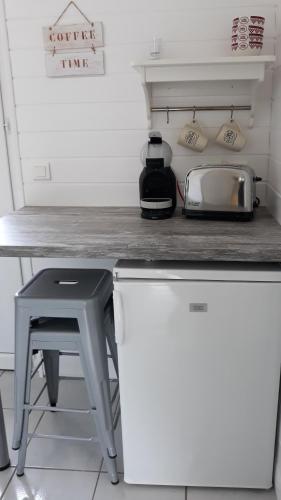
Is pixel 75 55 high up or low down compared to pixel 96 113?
up

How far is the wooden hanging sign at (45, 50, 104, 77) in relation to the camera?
2047 millimetres

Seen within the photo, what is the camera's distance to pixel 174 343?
5.19 feet

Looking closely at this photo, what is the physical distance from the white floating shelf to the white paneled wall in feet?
0.62

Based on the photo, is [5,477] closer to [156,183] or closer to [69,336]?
[69,336]

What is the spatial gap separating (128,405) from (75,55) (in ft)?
4.96

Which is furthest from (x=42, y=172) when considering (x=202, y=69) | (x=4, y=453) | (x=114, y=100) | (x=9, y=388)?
(x=4, y=453)

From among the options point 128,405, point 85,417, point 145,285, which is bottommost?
point 85,417

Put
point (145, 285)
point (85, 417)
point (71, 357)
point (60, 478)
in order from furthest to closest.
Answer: point (71, 357)
point (85, 417)
point (60, 478)
point (145, 285)

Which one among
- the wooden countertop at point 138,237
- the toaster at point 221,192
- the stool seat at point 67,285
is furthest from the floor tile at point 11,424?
the toaster at point 221,192

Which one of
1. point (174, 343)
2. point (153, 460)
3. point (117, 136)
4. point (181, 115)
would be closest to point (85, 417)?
point (153, 460)

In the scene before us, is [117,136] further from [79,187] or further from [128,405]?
[128,405]

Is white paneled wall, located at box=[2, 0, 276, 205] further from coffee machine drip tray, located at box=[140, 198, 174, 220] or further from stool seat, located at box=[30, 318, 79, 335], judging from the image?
stool seat, located at box=[30, 318, 79, 335]

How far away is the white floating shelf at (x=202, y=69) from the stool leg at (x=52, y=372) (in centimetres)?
128

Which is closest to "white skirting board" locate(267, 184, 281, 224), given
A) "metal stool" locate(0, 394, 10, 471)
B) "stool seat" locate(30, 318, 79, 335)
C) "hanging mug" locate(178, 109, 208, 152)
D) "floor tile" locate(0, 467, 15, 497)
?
"hanging mug" locate(178, 109, 208, 152)
